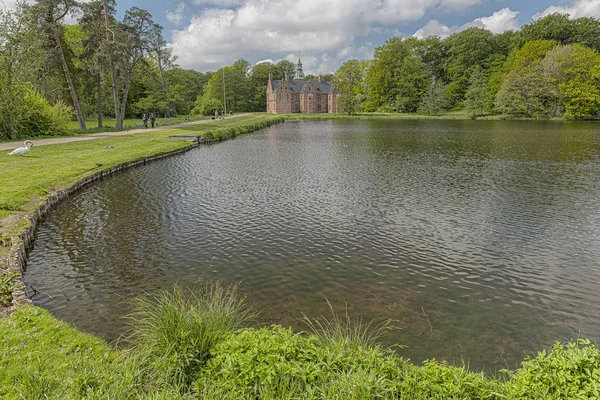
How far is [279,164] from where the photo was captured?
23.9 m

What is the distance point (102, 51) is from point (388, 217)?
31224 mm

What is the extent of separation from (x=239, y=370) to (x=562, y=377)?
3.59 meters

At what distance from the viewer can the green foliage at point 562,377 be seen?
11.7 ft

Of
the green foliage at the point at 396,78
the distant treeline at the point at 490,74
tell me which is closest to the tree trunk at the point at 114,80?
the distant treeline at the point at 490,74

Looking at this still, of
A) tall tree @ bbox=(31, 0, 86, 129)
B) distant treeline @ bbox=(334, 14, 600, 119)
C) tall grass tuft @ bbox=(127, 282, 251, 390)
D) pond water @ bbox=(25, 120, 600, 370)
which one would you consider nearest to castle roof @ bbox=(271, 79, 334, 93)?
distant treeline @ bbox=(334, 14, 600, 119)

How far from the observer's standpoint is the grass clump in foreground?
12.9ft

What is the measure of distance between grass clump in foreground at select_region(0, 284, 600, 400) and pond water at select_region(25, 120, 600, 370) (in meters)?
1.65

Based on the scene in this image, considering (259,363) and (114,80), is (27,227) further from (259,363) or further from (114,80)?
(114,80)

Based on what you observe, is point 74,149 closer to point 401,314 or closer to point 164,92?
point 401,314

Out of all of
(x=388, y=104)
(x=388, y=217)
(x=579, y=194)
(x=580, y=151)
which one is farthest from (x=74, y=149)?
(x=388, y=104)

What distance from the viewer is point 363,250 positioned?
10242 mm

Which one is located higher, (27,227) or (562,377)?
(27,227)

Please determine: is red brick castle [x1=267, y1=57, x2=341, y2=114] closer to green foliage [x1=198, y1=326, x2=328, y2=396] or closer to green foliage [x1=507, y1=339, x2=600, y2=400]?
green foliage [x1=198, y1=326, x2=328, y2=396]

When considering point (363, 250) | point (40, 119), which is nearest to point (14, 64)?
point (40, 119)
